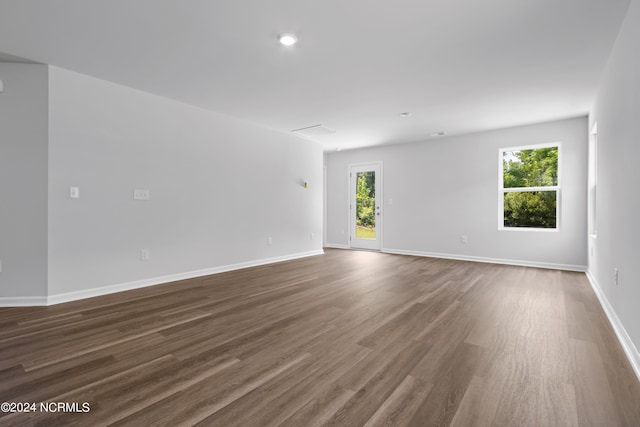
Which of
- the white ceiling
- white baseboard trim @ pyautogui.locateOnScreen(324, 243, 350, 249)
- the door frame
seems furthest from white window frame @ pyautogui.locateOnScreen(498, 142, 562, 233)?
white baseboard trim @ pyautogui.locateOnScreen(324, 243, 350, 249)

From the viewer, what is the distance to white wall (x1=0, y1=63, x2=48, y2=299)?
3086 mm

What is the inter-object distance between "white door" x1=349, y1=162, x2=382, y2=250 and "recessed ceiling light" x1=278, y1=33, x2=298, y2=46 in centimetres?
480

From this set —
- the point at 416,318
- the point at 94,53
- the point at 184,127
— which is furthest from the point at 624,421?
the point at 184,127

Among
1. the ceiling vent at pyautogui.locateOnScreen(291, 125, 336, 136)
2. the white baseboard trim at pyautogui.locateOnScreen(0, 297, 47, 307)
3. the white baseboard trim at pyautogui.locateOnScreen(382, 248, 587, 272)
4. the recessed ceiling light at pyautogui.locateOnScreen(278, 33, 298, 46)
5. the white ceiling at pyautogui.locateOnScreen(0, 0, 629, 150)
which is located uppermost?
the ceiling vent at pyautogui.locateOnScreen(291, 125, 336, 136)

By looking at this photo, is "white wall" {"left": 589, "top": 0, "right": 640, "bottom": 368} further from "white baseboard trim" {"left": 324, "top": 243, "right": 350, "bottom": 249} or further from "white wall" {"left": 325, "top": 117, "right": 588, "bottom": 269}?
"white baseboard trim" {"left": 324, "top": 243, "right": 350, "bottom": 249}

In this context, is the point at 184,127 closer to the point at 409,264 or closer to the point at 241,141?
the point at 241,141

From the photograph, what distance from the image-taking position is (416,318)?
279cm

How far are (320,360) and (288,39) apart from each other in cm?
254

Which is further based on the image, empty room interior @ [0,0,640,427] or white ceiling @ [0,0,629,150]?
white ceiling @ [0,0,629,150]

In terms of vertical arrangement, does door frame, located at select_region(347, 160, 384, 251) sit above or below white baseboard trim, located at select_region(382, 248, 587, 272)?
above

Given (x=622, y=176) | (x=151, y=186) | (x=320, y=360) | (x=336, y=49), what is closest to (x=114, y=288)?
(x=151, y=186)

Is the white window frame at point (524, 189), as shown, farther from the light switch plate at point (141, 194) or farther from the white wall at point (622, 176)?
the light switch plate at point (141, 194)

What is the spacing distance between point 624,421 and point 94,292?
173 inches

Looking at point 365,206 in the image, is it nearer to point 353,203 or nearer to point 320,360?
point 353,203
